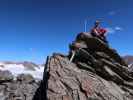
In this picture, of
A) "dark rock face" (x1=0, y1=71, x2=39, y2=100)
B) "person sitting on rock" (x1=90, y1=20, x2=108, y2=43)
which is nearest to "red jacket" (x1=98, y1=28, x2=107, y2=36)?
"person sitting on rock" (x1=90, y1=20, x2=108, y2=43)

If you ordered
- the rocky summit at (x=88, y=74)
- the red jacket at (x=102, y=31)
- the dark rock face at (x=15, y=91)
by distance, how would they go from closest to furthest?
1. the rocky summit at (x=88, y=74)
2. the red jacket at (x=102, y=31)
3. the dark rock face at (x=15, y=91)

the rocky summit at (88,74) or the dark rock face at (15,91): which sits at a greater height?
the dark rock face at (15,91)

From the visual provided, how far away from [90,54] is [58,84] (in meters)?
7.28

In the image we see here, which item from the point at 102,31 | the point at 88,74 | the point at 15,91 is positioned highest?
the point at 15,91

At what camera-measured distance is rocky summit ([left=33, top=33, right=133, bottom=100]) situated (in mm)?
34188

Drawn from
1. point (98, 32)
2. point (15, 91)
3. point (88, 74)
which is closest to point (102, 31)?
point (98, 32)

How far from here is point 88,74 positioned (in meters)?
37.1

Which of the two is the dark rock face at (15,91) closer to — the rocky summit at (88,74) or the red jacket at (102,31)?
the rocky summit at (88,74)

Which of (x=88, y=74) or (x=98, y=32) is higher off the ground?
(x=98, y=32)

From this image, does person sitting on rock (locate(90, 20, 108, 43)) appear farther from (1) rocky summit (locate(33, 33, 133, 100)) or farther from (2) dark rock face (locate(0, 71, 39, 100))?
(2) dark rock face (locate(0, 71, 39, 100))

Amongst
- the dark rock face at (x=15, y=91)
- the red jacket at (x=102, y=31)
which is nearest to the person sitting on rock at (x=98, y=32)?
the red jacket at (x=102, y=31)

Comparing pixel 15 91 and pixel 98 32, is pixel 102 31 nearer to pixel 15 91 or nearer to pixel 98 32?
pixel 98 32

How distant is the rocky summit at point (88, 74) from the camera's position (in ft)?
112

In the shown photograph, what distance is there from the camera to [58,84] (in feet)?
113
